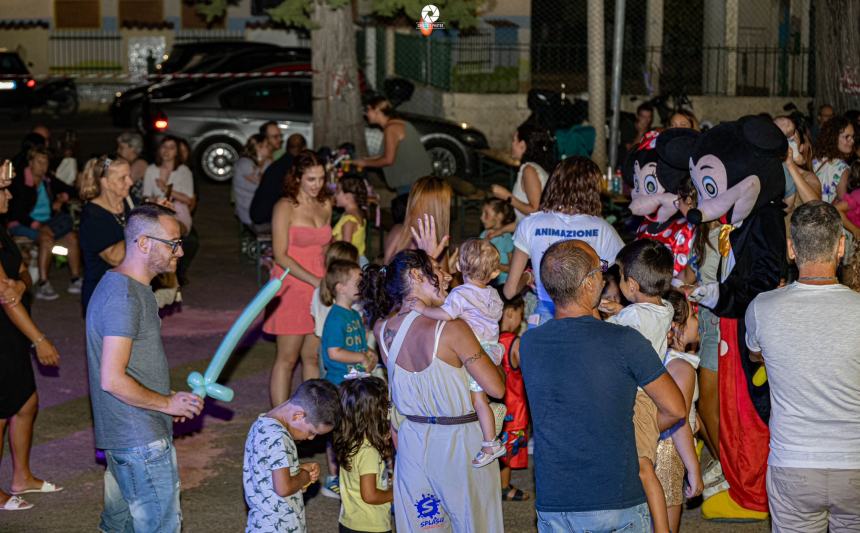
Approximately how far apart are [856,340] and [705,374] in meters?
2.34

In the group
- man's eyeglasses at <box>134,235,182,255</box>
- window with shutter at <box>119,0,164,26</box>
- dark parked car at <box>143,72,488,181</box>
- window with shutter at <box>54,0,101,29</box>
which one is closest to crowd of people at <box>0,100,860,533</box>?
man's eyeglasses at <box>134,235,182,255</box>

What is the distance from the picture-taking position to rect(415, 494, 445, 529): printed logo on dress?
5.22m

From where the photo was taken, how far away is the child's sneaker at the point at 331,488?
6902 millimetres

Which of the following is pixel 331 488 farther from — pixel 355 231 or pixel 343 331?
pixel 355 231

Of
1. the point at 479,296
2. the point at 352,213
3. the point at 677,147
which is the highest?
the point at 677,147

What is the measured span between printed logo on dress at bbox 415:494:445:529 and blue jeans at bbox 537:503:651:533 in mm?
819

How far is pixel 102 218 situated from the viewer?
725cm

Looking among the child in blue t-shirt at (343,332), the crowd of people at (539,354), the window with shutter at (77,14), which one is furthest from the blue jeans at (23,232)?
the window with shutter at (77,14)

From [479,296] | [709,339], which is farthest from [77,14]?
[479,296]

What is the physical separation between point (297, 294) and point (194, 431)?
1246 mm

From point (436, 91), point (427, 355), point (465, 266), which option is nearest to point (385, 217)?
point (436, 91)

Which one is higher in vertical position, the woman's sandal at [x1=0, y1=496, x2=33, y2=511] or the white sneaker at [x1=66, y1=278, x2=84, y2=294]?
the white sneaker at [x1=66, y1=278, x2=84, y2=294]

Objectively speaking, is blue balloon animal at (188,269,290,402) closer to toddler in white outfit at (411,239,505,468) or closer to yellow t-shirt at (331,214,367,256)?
toddler in white outfit at (411,239,505,468)

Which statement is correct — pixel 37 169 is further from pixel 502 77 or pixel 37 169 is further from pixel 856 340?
pixel 502 77
